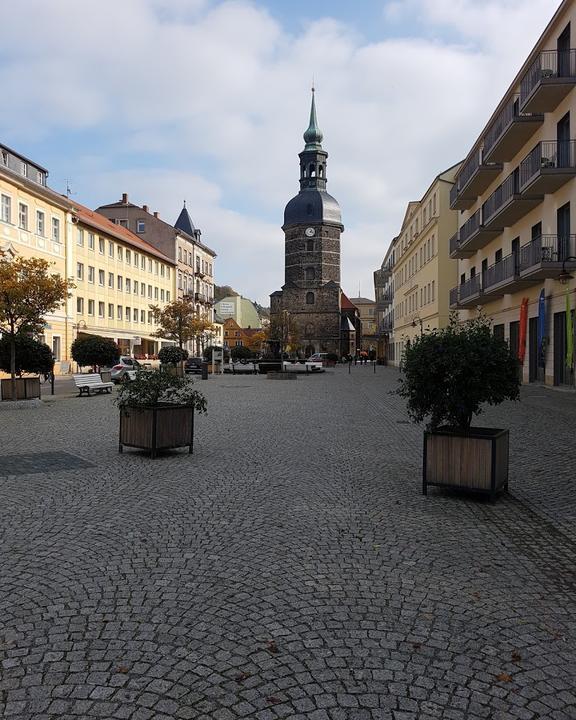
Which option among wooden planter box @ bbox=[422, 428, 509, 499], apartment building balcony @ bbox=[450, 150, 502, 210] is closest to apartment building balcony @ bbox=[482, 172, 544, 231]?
apartment building balcony @ bbox=[450, 150, 502, 210]

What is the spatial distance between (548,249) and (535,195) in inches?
129

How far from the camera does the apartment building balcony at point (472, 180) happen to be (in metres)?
33.4

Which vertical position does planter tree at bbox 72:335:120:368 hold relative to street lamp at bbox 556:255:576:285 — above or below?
below

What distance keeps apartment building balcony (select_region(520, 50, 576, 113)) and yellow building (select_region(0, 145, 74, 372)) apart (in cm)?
2456

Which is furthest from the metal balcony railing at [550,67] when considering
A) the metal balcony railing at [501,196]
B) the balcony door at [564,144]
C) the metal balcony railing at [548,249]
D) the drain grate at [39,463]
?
the drain grate at [39,463]

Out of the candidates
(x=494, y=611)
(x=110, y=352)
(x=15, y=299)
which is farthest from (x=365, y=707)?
(x=110, y=352)

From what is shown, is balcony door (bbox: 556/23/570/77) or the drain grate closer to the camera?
the drain grate

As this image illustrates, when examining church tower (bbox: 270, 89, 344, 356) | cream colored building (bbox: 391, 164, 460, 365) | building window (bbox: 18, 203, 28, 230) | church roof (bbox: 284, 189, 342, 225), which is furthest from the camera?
church tower (bbox: 270, 89, 344, 356)

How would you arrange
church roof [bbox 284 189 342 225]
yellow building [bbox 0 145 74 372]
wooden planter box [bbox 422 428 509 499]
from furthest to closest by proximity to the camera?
church roof [bbox 284 189 342 225]
yellow building [bbox 0 145 74 372]
wooden planter box [bbox 422 428 509 499]

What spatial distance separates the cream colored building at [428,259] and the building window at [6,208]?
24.3 meters

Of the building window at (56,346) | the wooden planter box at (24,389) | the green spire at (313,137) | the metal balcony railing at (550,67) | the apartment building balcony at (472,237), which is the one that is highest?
the green spire at (313,137)

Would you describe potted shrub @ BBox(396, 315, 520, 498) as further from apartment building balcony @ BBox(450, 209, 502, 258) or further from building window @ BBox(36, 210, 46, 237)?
building window @ BBox(36, 210, 46, 237)

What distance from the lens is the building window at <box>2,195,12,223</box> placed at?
37438 millimetres

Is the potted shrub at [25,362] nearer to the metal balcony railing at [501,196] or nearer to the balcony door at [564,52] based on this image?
the metal balcony railing at [501,196]
